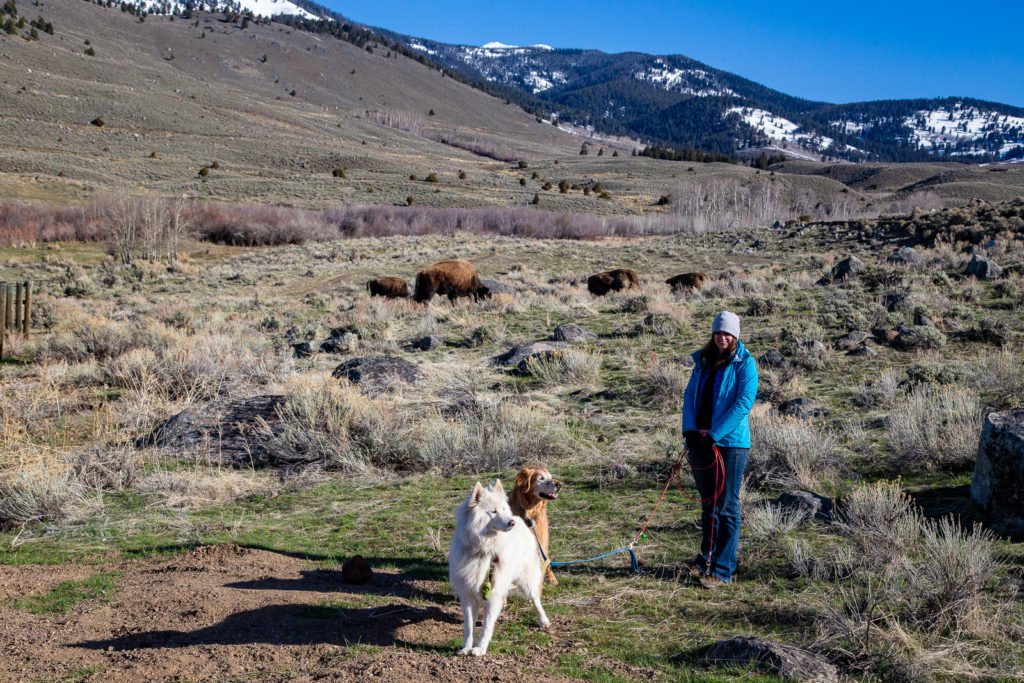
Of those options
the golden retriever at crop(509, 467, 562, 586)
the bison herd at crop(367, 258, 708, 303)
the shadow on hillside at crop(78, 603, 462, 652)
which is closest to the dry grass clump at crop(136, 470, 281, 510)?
the shadow on hillside at crop(78, 603, 462, 652)

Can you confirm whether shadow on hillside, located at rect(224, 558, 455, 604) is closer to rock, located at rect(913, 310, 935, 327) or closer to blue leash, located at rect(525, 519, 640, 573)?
blue leash, located at rect(525, 519, 640, 573)

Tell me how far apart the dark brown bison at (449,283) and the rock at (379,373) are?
8458 millimetres

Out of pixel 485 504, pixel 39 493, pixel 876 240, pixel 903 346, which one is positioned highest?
pixel 876 240

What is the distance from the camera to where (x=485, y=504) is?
12.2 feet

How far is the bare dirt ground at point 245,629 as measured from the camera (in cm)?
336

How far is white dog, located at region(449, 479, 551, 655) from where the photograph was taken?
11.9 feet

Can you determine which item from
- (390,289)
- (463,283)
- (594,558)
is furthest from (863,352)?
(390,289)

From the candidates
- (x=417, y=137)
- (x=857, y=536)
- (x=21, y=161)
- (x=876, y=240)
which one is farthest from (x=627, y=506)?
(x=417, y=137)

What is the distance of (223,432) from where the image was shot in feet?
26.9

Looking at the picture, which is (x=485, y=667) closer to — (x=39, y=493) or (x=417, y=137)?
(x=39, y=493)

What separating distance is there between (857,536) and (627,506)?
6.38 ft

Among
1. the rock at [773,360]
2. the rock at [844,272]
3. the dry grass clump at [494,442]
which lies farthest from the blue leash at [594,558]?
the rock at [844,272]

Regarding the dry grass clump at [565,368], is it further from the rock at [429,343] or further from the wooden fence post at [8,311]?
the wooden fence post at [8,311]

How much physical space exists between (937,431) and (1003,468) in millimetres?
1911
